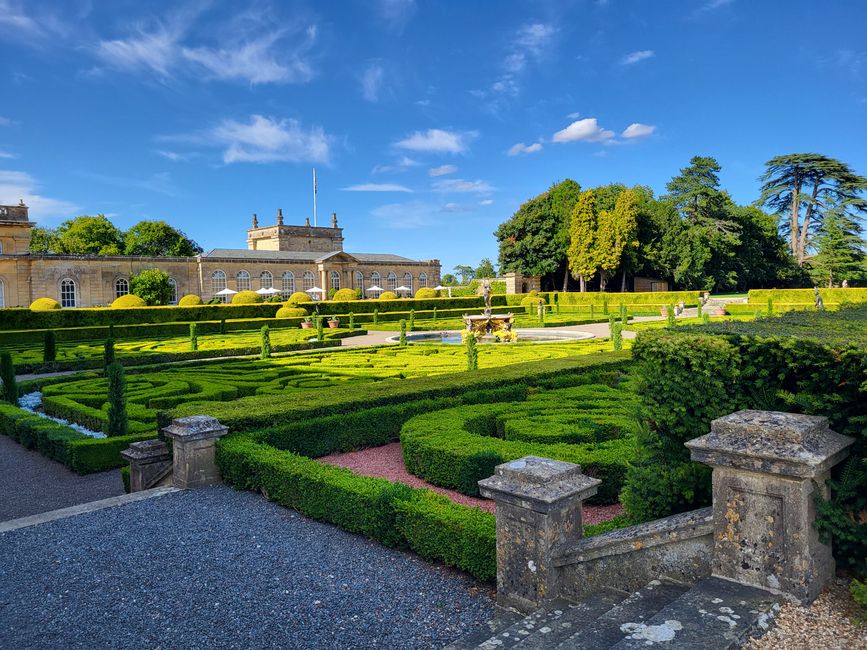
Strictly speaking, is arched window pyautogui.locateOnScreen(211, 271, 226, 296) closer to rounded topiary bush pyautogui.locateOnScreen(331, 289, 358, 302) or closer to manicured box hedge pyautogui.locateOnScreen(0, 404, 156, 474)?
rounded topiary bush pyautogui.locateOnScreen(331, 289, 358, 302)

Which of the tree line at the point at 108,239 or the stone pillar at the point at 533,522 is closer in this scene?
the stone pillar at the point at 533,522

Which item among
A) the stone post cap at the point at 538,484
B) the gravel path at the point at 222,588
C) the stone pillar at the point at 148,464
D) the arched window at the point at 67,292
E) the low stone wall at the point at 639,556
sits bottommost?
the gravel path at the point at 222,588

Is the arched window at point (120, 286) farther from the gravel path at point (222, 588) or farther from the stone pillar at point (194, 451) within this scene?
the gravel path at point (222, 588)

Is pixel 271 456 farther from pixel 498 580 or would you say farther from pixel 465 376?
pixel 465 376

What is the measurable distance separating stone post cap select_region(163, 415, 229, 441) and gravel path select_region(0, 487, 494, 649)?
1.10 m

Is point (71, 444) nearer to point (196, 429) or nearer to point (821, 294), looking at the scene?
point (196, 429)

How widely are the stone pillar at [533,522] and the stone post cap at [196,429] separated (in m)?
4.16

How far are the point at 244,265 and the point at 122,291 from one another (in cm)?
946

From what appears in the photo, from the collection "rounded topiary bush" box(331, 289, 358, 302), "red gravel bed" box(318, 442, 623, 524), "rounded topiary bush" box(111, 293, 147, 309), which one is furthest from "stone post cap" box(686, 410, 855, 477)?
"rounded topiary bush" box(331, 289, 358, 302)

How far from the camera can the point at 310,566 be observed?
4.75 metres

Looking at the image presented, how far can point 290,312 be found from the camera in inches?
1359

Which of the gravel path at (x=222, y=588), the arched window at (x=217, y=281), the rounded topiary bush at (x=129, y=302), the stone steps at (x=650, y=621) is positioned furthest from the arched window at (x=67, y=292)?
the stone steps at (x=650, y=621)

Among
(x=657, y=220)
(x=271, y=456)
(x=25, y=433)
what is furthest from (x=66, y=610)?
(x=657, y=220)

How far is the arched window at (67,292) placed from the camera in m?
43.2
